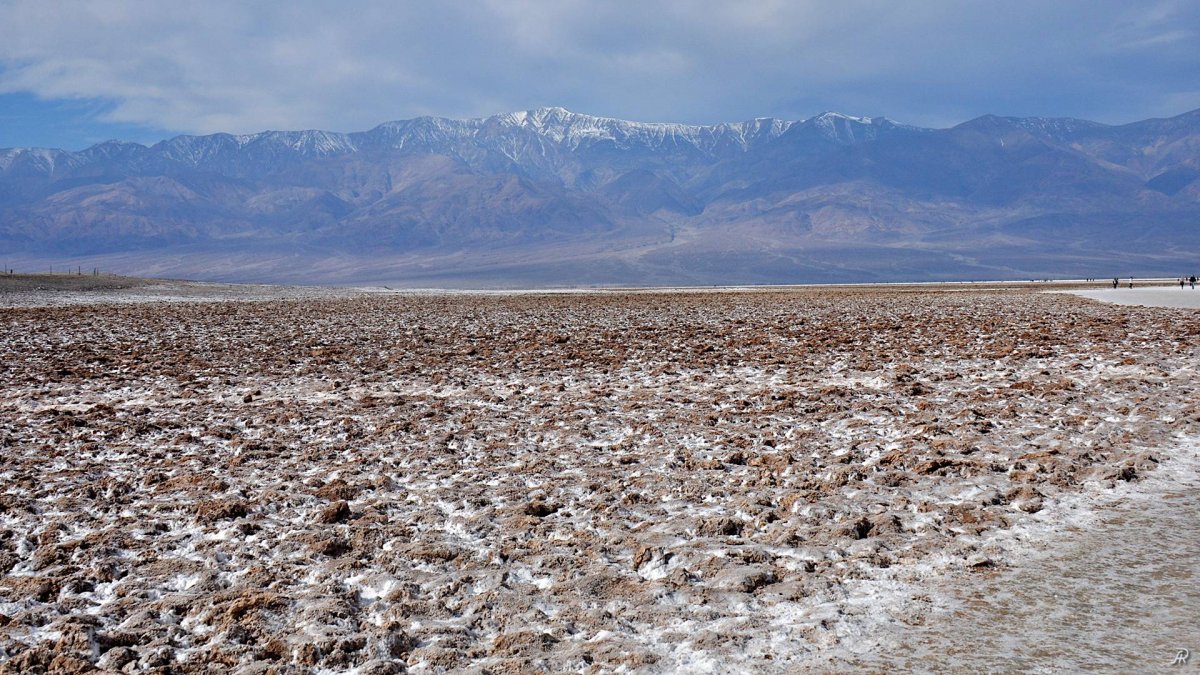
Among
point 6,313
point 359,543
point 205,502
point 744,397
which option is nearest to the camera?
point 359,543

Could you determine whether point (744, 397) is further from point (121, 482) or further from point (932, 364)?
point (121, 482)

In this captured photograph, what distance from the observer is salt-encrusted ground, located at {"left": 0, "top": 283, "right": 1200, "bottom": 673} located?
5.27 meters

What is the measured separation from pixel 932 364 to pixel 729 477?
10.0 metres

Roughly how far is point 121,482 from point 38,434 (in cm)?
352

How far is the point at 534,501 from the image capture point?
768 cm

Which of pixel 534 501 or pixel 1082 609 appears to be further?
pixel 534 501

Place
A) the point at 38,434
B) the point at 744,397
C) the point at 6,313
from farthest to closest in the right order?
1. the point at 6,313
2. the point at 744,397
3. the point at 38,434

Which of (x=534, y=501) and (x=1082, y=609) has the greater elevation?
(x=534, y=501)

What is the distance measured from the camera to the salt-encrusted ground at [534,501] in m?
5.27

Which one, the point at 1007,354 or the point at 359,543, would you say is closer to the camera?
the point at 359,543

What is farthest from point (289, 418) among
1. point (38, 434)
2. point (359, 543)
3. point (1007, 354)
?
point (1007, 354)

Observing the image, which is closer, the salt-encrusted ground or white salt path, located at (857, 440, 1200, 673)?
white salt path, located at (857, 440, 1200, 673)

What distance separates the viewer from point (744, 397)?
43.5 ft

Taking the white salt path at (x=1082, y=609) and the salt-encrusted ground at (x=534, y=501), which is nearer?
the white salt path at (x=1082, y=609)
